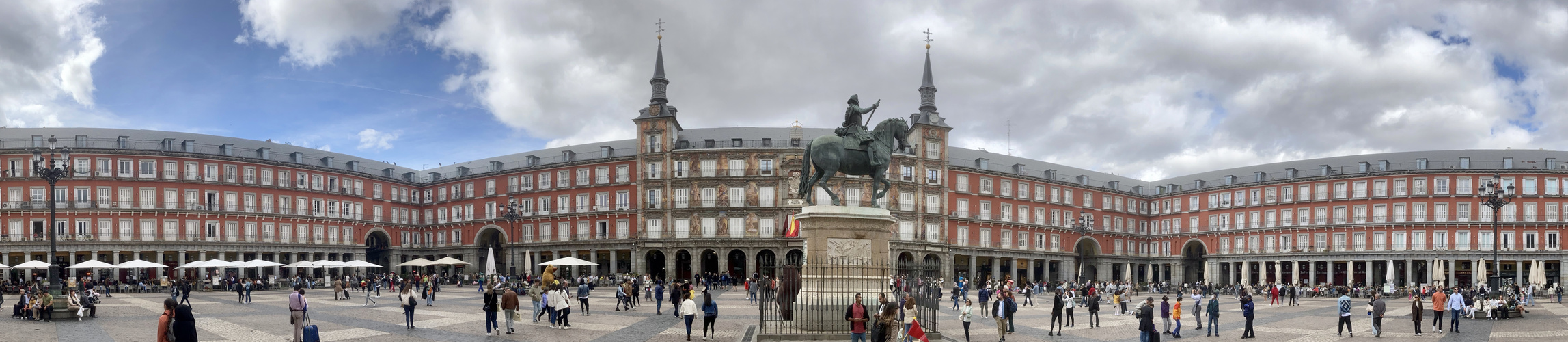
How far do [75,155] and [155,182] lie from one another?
4341mm

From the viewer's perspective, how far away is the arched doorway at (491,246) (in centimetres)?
7556

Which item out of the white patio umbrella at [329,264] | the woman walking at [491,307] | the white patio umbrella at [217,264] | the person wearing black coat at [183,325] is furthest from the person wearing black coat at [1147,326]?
the white patio umbrella at [217,264]

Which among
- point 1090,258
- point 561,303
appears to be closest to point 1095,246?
point 1090,258

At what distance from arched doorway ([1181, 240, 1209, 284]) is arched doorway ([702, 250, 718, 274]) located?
3888 cm

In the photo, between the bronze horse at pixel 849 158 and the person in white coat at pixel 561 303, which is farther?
the person in white coat at pixel 561 303

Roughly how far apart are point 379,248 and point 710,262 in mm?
26913

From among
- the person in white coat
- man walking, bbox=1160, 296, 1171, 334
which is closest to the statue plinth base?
the person in white coat

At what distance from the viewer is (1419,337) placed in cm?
2438

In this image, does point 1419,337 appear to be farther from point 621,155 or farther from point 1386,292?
point 621,155

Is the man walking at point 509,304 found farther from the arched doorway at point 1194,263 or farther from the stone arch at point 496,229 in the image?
the arched doorway at point 1194,263

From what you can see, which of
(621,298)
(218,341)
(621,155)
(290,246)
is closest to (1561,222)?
(621,155)

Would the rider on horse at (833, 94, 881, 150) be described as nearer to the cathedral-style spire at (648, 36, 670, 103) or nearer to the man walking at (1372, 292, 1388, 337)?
the man walking at (1372, 292, 1388, 337)

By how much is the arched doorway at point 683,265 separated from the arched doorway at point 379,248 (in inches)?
924

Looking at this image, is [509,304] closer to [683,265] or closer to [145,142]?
[683,265]
